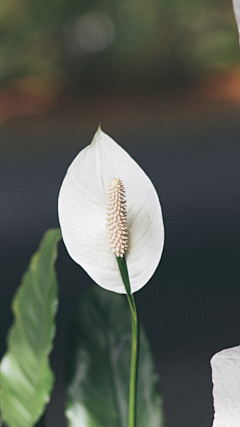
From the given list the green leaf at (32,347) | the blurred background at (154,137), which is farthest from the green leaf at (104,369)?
the blurred background at (154,137)

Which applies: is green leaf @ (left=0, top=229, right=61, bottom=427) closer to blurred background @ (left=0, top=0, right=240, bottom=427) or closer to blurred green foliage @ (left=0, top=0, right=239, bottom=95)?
blurred background @ (left=0, top=0, right=240, bottom=427)

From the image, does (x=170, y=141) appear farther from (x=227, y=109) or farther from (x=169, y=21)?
(x=169, y=21)

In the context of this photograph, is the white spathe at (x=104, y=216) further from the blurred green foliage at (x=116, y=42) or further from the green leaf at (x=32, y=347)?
the blurred green foliage at (x=116, y=42)

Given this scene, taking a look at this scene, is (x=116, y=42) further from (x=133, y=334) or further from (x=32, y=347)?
(x=133, y=334)

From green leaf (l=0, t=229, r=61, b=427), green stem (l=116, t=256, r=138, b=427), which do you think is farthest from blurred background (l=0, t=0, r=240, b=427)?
green stem (l=116, t=256, r=138, b=427)

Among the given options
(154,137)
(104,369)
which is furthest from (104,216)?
(154,137)

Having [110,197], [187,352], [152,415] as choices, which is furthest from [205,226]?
[110,197]

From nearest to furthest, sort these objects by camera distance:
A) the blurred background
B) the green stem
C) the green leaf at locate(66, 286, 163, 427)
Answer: the green stem → the green leaf at locate(66, 286, 163, 427) → the blurred background
